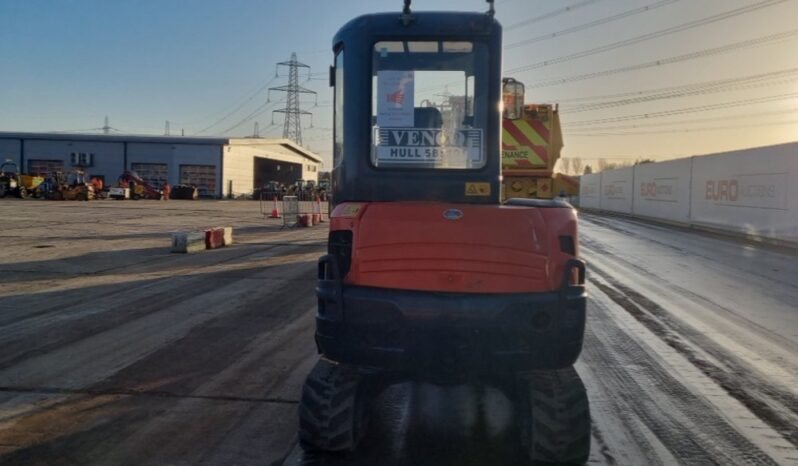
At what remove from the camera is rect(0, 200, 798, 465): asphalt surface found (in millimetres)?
4426

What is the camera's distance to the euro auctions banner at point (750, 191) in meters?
19.2

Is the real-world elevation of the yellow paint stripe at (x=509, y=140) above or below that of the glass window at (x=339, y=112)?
above

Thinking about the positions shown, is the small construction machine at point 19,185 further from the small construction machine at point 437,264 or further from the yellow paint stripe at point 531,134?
the small construction machine at point 437,264

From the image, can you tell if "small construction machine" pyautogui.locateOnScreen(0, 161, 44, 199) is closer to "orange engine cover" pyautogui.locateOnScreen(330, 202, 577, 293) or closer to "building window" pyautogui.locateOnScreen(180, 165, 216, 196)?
"building window" pyautogui.locateOnScreen(180, 165, 216, 196)

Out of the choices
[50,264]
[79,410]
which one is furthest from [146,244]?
[79,410]

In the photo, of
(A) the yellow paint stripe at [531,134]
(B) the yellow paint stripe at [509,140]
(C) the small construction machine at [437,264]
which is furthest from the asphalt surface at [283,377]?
(B) the yellow paint stripe at [509,140]

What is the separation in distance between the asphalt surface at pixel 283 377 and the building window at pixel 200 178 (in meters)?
51.1

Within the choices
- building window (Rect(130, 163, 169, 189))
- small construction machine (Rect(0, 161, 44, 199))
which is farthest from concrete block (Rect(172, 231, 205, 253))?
building window (Rect(130, 163, 169, 189))

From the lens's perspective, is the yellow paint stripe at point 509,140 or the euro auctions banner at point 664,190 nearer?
the yellow paint stripe at point 509,140

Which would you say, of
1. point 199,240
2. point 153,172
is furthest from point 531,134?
point 153,172

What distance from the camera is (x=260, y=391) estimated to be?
221 inches

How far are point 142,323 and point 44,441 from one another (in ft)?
12.7

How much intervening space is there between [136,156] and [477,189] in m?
63.5

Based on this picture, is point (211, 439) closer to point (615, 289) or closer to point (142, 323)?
point (142, 323)
